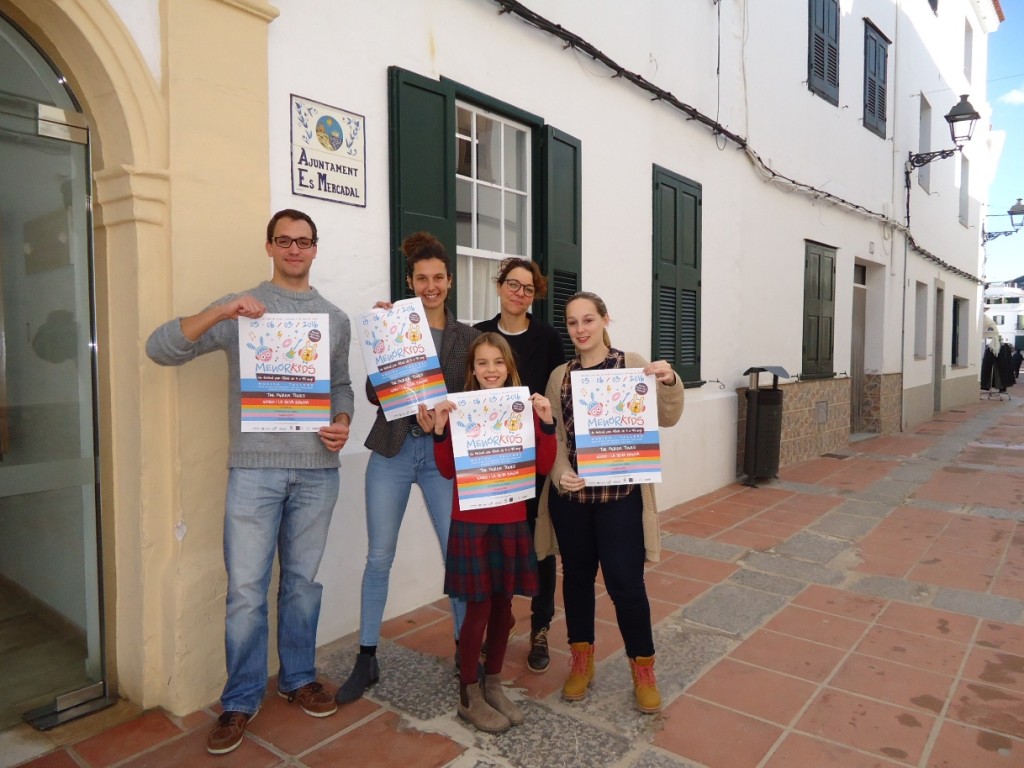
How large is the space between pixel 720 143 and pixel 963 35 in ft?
39.5

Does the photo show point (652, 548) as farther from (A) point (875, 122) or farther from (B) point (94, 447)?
(A) point (875, 122)

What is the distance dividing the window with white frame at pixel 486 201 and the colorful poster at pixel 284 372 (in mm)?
1734

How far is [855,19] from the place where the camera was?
9766mm

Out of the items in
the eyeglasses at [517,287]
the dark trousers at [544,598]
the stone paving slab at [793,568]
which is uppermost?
the eyeglasses at [517,287]

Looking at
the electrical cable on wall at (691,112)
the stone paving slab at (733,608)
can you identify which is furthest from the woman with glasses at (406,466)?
the electrical cable on wall at (691,112)

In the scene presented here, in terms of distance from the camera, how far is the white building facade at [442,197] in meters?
2.76

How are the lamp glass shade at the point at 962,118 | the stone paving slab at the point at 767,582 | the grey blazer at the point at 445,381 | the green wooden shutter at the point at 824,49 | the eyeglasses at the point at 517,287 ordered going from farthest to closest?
the lamp glass shade at the point at 962,118 → the green wooden shutter at the point at 824,49 → the stone paving slab at the point at 767,582 → the eyeglasses at the point at 517,287 → the grey blazer at the point at 445,381

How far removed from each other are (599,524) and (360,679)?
4.06ft

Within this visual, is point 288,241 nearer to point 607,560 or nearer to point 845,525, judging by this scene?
point 607,560

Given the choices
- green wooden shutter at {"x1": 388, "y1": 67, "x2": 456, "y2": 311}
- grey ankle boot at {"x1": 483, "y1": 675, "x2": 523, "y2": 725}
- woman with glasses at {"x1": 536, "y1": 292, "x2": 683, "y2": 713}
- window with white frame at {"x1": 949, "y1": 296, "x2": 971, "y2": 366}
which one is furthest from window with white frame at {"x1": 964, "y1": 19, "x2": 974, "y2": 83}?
grey ankle boot at {"x1": 483, "y1": 675, "x2": 523, "y2": 725}

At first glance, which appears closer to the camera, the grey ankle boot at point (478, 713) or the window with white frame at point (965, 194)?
the grey ankle boot at point (478, 713)

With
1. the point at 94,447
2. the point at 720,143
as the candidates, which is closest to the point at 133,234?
the point at 94,447

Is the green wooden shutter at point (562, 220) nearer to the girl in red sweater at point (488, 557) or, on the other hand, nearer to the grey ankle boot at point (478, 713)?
the girl in red sweater at point (488, 557)

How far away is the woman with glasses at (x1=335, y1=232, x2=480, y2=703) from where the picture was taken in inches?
113
